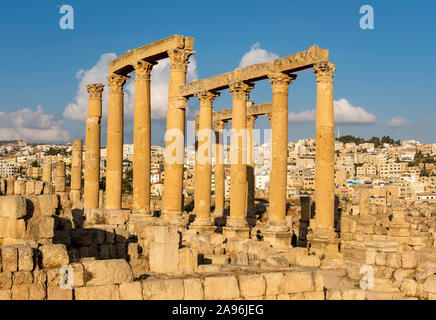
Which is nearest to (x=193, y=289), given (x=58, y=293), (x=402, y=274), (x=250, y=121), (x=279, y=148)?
(x=58, y=293)

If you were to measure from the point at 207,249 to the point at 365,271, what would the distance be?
7091mm

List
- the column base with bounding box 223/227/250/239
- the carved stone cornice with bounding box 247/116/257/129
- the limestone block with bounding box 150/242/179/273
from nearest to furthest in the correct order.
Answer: the limestone block with bounding box 150/242/179/273, the column base with bounding box 223/227/250/239, the carved stone cornice with bounding box 247/116/257/129

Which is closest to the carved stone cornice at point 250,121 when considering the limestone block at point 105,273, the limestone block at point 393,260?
the limestone block at point 393,260

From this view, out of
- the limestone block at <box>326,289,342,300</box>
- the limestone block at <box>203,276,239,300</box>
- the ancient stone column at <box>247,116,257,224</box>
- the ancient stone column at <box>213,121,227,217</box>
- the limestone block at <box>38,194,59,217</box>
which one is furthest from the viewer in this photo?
the ancient stone column at <box>213,121,227,217</box>

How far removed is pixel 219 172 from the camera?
120ft

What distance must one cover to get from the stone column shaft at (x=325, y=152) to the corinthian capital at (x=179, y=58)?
23.4 feet

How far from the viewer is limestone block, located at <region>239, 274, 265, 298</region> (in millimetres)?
11312

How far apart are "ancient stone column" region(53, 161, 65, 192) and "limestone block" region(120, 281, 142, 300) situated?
1025 inches

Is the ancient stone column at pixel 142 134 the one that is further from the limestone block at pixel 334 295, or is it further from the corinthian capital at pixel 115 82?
the limestone block at pixel 334 295

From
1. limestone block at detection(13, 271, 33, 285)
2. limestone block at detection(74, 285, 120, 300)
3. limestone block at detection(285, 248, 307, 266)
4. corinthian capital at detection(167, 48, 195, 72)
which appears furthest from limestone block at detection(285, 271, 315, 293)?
corinthian capital at detection(167, 48, 195, 72)

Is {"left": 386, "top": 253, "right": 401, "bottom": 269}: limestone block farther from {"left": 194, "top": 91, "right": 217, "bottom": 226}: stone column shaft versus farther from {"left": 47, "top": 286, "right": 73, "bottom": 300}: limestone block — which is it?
{"left": 194, "top": 91, "right": 217, "bottom": 226}: stone column shaft
